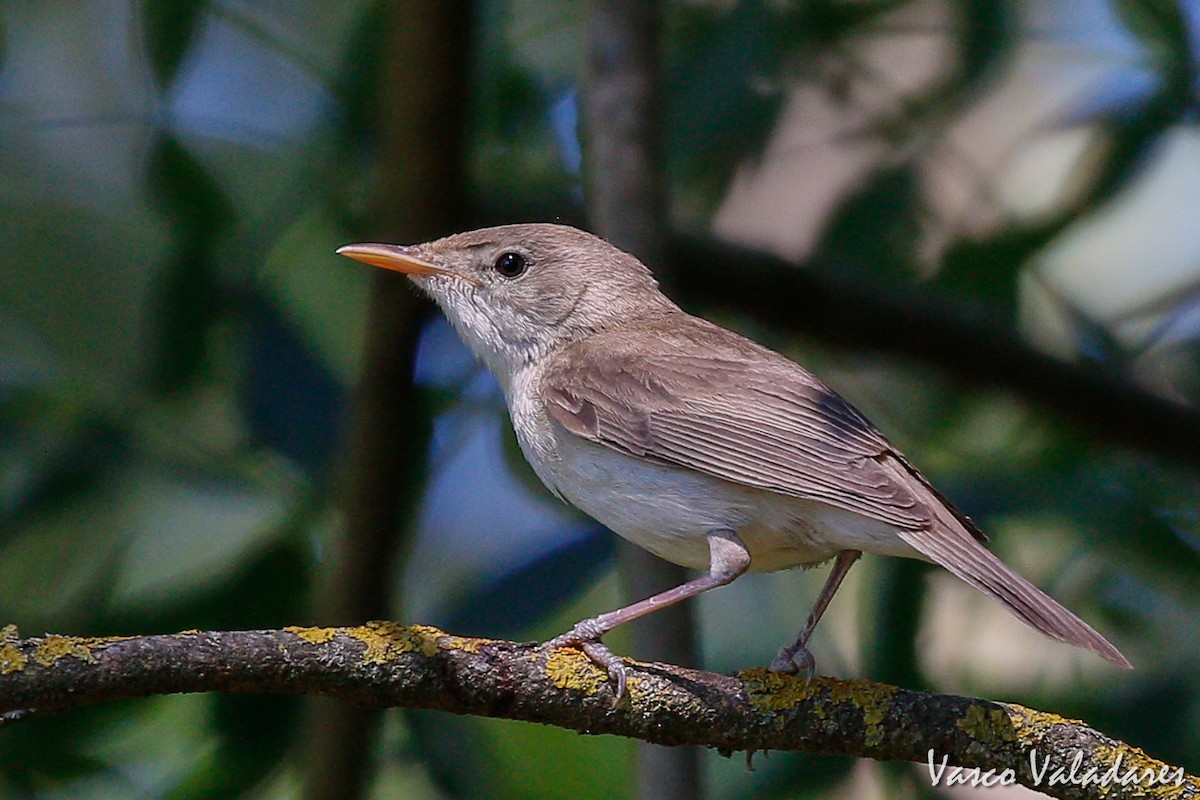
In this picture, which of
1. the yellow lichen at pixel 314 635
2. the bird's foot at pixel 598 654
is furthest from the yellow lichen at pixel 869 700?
the yellow lichen at pixel 314 635

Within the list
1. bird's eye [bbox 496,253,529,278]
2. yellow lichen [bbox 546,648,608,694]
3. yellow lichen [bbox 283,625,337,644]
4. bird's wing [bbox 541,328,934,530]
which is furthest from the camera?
bird's eye [bbox 496,253,529,278]

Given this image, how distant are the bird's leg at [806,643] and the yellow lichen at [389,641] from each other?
94cm

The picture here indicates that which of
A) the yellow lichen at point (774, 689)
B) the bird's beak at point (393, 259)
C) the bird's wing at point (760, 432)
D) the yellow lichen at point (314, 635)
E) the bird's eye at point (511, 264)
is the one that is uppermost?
the bird's eye at point (511, 264)

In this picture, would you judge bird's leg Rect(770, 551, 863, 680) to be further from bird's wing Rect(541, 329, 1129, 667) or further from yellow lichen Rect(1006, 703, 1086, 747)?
yellow lichen Rect(1006, 703, 1086, 747)

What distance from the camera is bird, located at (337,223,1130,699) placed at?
351 centimetres

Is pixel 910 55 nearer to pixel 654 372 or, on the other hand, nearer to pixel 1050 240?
pixel 1050 240

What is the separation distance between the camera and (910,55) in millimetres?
6488

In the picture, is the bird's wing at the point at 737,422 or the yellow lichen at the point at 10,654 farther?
the bird's wing at the point at 737,422

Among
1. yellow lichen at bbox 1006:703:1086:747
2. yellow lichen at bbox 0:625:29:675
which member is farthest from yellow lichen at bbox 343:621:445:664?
yellow lichen at bbox 1006:703:1086:747

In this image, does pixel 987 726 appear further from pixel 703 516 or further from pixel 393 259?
pixel 393 259

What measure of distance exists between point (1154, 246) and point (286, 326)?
3.90 m

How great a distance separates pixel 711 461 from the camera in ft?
12.3

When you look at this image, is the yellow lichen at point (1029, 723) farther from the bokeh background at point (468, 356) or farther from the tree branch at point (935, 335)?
the tree branch at point (935, 335)

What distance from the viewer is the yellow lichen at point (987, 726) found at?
3.07 metres
